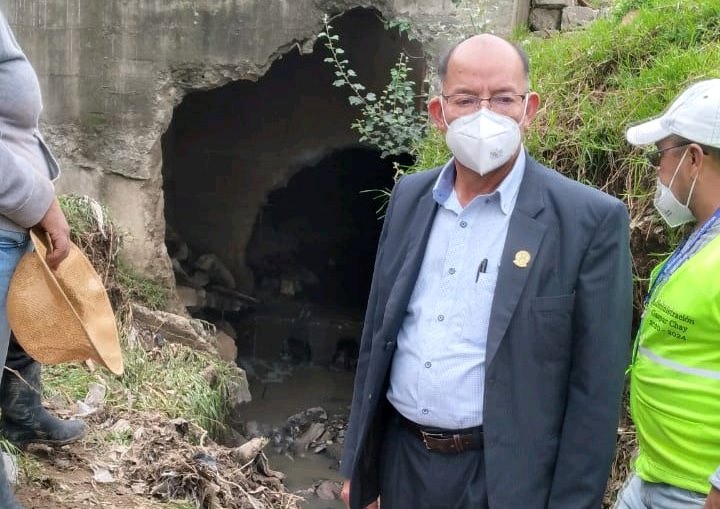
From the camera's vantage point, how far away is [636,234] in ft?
10.8

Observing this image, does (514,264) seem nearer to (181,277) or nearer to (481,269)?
(481,269)

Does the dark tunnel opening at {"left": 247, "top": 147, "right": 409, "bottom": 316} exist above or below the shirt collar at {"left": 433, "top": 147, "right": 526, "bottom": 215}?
below

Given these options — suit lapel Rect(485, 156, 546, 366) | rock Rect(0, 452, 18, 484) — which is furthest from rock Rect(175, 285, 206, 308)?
suit lapel Rect(485, 156, 546, 366)

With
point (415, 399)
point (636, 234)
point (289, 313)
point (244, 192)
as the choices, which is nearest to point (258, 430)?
point (289, 313)

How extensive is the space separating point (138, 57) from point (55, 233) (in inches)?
174

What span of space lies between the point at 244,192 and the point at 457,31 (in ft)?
13.2

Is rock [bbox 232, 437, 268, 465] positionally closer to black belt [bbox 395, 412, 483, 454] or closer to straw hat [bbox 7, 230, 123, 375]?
straw hat [bbox 7, 230, 123, 375]

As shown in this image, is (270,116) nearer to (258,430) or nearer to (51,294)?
(258,430)

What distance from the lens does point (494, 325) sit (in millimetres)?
1836

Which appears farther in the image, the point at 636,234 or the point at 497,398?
the point at 636,234

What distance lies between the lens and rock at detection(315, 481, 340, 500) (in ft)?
20.0

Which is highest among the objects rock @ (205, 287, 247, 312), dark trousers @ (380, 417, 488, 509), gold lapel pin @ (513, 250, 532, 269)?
gold lapel pin @ (513, 250, 532, 269)

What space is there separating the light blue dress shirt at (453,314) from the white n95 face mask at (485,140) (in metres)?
0.06

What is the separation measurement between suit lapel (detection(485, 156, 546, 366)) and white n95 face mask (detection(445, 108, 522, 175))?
0.13 m
